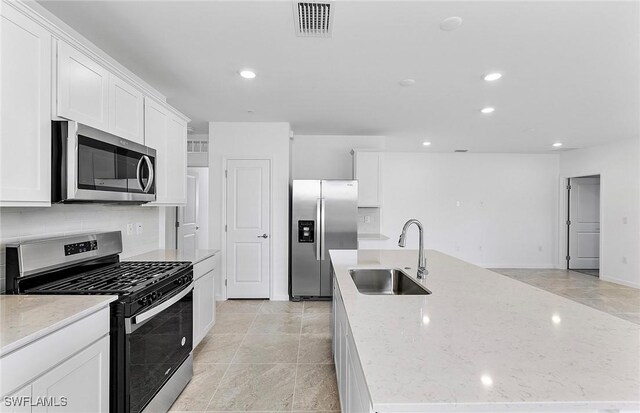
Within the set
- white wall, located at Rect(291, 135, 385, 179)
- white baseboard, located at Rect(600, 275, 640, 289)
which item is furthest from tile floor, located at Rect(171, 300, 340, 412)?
white baseboard, located at Rect(600, 275, 640, 289)

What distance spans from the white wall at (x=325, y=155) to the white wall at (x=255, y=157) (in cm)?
81

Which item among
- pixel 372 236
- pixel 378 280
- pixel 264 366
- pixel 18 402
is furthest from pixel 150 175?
pixel 372 236

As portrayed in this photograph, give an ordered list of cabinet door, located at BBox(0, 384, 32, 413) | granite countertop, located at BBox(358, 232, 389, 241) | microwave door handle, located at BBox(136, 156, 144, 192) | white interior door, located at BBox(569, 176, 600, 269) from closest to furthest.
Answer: cabinet door, located at BBox(0, 384, 32, 413) < microwave door handle, located at BBox(136, 156, 144, 192) < granite countertop, located at BBox(358, 232, 389, 241) < white interior door, located at BBox(569, 176, 600, 269)

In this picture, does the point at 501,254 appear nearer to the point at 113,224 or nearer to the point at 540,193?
the point at 540,193

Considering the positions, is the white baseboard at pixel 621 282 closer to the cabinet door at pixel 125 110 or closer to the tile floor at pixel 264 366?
the tile floor at pixel 264 366

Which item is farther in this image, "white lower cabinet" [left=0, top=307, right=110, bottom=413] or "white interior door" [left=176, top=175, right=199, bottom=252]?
"white interior door" [left=176, top=175, right=199, bottom=252]

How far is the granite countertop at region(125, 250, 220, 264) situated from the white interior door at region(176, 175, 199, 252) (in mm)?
1777

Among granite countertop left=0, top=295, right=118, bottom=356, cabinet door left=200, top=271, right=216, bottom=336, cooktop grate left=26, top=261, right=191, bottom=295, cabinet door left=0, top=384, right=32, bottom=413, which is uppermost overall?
cooktop grate left=26, top=261, right=191, bottom=295

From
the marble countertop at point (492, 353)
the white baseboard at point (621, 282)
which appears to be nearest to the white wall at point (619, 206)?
the white baseboard at point (621, 282)

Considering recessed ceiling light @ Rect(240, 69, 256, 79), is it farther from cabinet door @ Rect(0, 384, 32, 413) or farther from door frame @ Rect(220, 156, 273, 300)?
cabinet door @ Rect(0, 384, 32, 413)

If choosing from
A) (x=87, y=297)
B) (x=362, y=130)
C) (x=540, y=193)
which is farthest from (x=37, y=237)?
(x=540, y=193)

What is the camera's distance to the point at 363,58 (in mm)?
2373

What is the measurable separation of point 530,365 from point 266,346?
243 centimetres

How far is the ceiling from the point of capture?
5.95 feet
